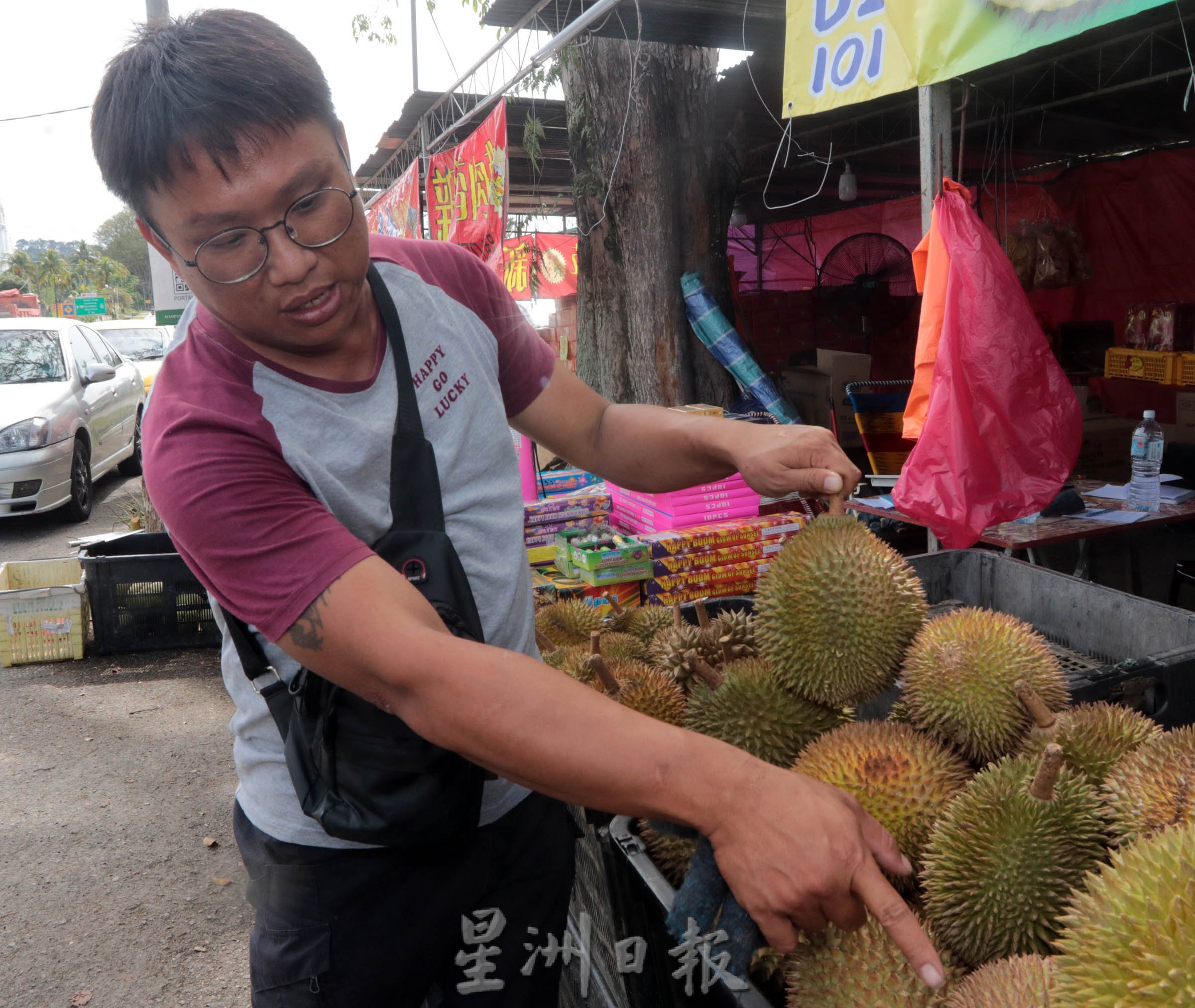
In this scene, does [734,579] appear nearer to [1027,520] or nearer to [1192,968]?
[1027,520]

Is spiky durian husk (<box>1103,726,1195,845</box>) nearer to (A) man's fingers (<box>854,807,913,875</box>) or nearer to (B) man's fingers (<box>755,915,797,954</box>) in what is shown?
(A) man's fingers (<box>854,807,913,875</box>)

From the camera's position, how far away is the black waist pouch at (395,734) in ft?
3.88

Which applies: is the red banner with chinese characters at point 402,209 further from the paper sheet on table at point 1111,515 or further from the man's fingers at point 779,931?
the man's fingers at point 779,931

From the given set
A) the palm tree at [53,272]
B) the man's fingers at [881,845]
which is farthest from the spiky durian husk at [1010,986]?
the palm tree at [53,272]

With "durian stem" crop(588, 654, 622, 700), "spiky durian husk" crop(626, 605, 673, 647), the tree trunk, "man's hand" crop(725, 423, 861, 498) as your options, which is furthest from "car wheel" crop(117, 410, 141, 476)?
"man's hand" crop(725, 423, 861, 498)

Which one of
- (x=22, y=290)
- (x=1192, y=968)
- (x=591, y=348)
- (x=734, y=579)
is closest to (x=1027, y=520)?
(x=734, y=579)

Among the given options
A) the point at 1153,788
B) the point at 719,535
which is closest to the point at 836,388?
the point at 719,535

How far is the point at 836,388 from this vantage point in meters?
6.79

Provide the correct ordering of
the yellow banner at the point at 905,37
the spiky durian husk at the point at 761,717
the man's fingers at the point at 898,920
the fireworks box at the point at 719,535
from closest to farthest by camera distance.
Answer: the man's fingers at the point at 898,920 < the spiky durian husk at the point at 761,717 < the yellow banner at the point at 905,37 < the fireworks box at the point at 719,535

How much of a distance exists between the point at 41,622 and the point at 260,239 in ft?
15.5

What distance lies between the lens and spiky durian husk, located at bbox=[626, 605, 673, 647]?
93.6 inches

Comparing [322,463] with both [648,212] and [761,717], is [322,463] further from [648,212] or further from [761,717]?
[648,212]

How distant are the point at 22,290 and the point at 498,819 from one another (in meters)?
46.6

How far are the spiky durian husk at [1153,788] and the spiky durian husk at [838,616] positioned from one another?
457 mm
